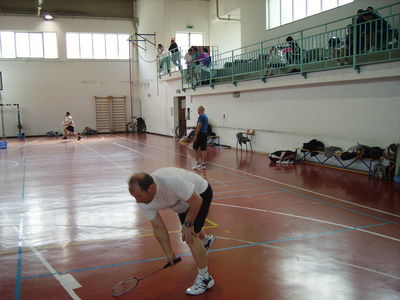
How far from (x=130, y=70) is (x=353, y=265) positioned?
2998 centimetres

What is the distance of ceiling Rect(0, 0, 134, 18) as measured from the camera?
1134 inches

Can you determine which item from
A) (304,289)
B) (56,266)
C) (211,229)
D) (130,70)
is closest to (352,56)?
(211,229)

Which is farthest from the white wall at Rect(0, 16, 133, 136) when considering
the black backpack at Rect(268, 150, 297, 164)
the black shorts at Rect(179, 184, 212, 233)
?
the black shorts at Rect(179, 184, 212, 233)

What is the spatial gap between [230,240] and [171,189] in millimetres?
2493

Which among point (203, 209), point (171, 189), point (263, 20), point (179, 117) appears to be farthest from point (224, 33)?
point (171, 189)

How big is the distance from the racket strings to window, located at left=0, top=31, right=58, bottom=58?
29588 millimetres

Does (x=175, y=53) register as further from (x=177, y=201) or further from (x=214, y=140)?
(x=177, y=201)

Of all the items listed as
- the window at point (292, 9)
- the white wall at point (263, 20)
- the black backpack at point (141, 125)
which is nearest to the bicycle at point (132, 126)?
the black backpack at point (141, 125)

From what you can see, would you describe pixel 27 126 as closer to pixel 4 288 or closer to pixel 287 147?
pixel 287 147

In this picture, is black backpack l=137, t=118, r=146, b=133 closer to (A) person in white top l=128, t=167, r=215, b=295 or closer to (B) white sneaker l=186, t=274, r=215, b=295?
(A) person in white top l=128, t=167, r=215, b=295

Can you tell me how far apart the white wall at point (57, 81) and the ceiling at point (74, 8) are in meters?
0.48

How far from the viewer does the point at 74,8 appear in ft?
99.6

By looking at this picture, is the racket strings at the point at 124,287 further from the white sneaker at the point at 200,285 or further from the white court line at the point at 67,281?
the white sneaker at the point at 200,285

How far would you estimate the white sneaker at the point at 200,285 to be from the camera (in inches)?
167
